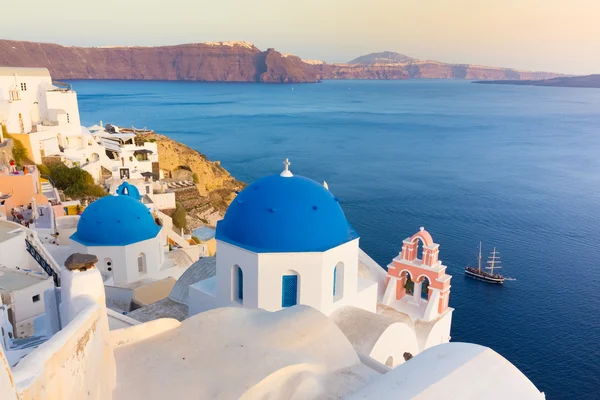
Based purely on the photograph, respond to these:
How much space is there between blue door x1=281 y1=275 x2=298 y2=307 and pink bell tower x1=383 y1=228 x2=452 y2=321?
4.86 metres

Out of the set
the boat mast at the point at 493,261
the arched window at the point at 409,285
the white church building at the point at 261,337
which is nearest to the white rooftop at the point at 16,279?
the white church building at the point at 261,337

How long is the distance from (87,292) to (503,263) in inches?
1137

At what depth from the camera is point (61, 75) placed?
562ft

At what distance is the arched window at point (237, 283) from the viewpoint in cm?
991

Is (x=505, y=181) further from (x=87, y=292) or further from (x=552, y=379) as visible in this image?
(x=87, y=292)

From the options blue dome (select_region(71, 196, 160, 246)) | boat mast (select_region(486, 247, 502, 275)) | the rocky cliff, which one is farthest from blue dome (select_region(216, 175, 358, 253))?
the rocky cliff

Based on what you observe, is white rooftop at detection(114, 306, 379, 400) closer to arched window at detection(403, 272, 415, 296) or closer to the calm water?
arched window at detection(403, 272, 415, 296)

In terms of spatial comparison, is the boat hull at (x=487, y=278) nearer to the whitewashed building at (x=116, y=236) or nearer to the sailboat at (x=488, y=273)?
the sailboat at (x=488, y=273)

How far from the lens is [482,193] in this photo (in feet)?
139

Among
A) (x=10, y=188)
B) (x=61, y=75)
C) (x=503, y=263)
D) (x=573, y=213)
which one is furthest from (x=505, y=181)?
(x=61, y=75)

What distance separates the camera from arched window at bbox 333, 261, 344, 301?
10.1 m

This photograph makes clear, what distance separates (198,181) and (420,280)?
29.5 meters

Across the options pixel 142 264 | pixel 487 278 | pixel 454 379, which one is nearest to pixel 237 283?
pixel 454 379

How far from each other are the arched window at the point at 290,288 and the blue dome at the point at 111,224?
728 centimetres
